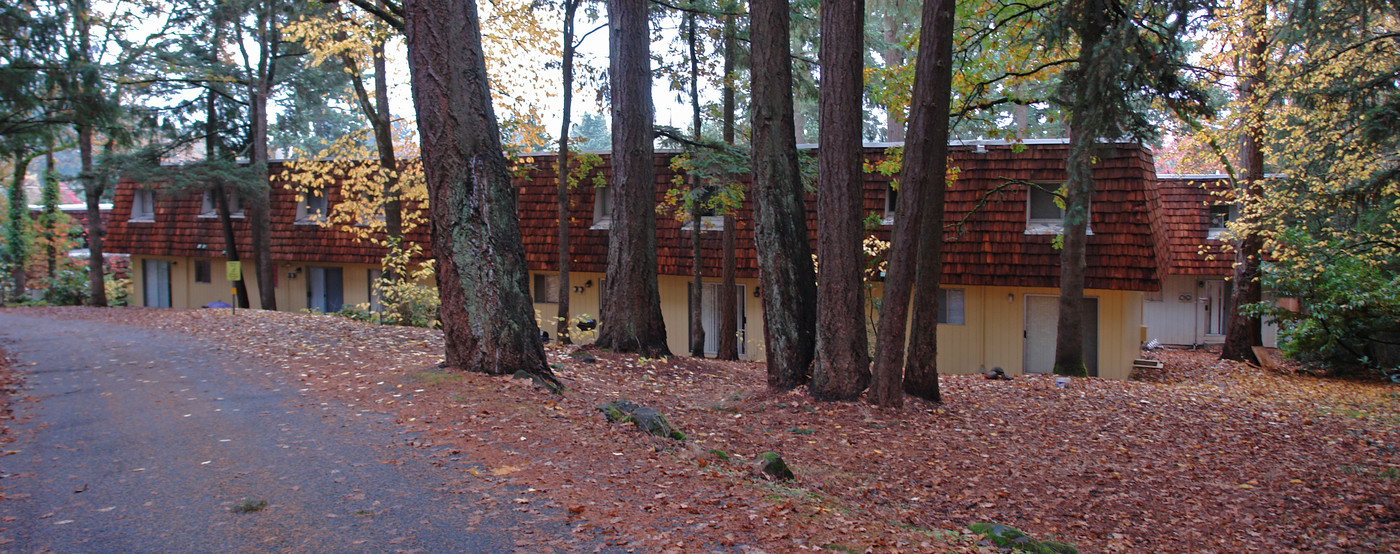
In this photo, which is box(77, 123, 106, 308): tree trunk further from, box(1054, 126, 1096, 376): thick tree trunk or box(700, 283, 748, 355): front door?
box(1054, 126, 1096, 376): thick tree trunk

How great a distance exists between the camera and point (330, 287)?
24.6 m

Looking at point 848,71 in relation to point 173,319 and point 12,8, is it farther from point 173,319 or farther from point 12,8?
point 173,319

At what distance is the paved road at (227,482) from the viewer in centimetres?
453

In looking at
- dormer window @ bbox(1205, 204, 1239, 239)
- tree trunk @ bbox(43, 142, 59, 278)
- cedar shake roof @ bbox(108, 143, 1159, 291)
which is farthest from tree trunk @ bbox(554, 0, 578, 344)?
tree trunk @ bbox(43, 142, 59, 278)

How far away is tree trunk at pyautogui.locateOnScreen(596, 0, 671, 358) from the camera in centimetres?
1227

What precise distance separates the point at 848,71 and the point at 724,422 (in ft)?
13.6

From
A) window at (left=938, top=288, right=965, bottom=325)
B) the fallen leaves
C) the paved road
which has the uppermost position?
window at (left=938, top=288, right=965, bottom=325)

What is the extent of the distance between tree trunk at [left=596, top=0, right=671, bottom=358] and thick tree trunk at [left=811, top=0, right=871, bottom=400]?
4.01 m

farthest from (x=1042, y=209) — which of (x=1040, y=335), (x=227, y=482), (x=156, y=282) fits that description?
(x=156, y=282)

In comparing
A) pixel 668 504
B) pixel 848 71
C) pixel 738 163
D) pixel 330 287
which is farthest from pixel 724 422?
pixel 330 287

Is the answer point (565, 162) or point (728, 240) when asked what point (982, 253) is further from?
point (565, 162)

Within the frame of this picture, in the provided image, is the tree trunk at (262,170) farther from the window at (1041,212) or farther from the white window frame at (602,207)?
the window at (1041,212)

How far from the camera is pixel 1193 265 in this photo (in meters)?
22.1

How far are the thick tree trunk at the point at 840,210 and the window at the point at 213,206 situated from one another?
2134cm
